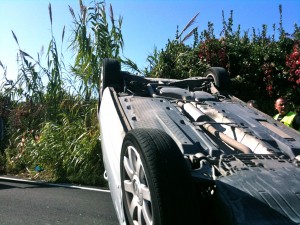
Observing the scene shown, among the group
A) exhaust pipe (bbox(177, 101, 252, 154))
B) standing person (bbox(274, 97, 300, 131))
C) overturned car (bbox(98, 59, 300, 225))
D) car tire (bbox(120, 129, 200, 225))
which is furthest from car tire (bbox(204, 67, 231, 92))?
car tire (bbox(120, 129, 200, 225))

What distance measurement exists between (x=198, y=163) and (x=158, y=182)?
26.6 inches

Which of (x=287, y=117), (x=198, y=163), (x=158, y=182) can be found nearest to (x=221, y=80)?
(x=287, y=117)

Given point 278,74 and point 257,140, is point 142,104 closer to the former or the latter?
point 257,140

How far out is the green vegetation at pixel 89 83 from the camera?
26.4ft

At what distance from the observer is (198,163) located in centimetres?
312

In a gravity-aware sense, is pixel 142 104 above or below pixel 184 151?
above

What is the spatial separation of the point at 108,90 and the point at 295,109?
184 inches

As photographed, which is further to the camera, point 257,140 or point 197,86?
point 197,86

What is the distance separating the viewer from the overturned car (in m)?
2.50

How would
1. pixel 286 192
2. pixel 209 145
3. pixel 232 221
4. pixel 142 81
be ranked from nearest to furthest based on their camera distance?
pixel 232 221 < pixel 286 192 < pixel 209 145 < pixel 142 81

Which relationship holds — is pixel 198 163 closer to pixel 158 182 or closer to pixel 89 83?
pixel 158 182

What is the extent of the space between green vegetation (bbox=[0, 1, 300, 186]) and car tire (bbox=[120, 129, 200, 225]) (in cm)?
448

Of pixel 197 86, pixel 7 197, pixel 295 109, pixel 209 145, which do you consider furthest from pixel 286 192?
pixel 295 109

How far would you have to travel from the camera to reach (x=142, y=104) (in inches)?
178
